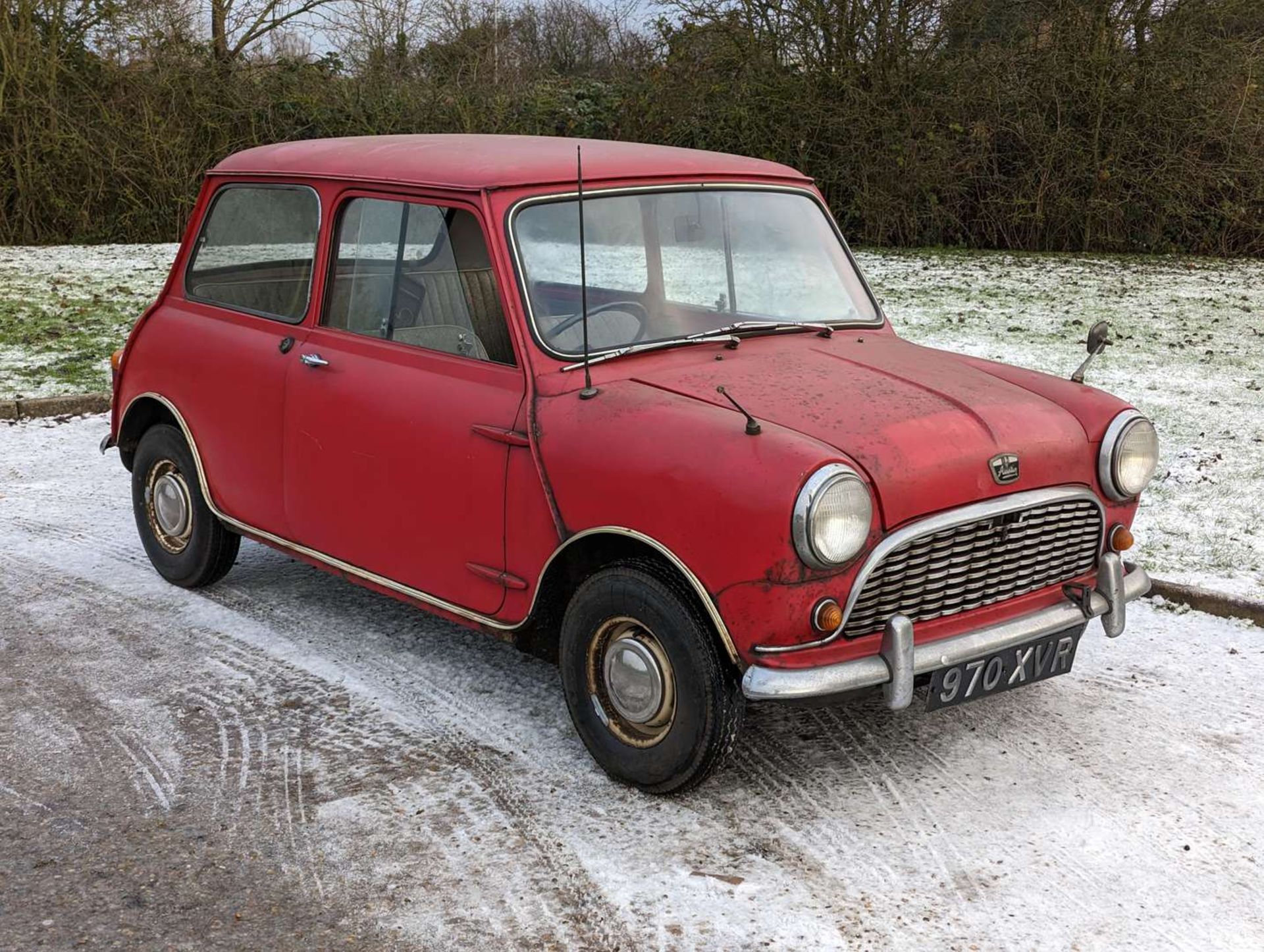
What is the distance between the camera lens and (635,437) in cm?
362

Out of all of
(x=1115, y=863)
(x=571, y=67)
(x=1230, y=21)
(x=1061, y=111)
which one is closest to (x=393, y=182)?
(x=1115, y=863)

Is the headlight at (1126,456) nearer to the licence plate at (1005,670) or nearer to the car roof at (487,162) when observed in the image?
the licence plate at (1005,670)

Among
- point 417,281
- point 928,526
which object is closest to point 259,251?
point 417,281


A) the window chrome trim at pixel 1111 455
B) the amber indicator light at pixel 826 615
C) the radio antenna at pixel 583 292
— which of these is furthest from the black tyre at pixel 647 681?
the window chrome trim at pixel 1111 455

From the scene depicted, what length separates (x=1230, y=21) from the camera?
653 inches

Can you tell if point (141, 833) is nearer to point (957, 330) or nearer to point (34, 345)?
point (34, 345)

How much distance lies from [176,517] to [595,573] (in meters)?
2.39

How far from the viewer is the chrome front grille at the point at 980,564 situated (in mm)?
3479

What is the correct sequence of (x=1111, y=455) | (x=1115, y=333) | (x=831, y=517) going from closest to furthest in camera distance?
(x=831, y=517) → (x=1111, y=455) → (x=1115, y=333)

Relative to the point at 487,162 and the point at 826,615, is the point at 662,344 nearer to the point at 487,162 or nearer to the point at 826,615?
the point at 487,162

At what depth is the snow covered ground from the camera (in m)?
6.27

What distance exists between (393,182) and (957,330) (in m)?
7.70

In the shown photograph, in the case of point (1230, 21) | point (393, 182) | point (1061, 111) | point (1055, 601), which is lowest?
point (1055, 601)

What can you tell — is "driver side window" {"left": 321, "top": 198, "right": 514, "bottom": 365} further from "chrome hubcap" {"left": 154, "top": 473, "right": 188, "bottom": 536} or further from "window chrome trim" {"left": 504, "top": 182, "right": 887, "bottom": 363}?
"chrome hubcap" {"left": 154, "top": 473, "right": 188, "bottom": 536}
